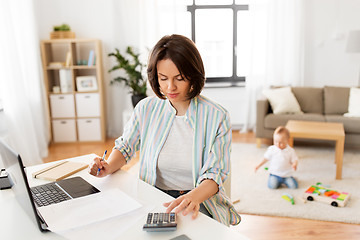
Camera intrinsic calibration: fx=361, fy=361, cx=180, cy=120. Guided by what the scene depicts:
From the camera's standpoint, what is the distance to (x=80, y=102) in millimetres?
4539

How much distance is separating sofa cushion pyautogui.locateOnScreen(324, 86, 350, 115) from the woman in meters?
3.53

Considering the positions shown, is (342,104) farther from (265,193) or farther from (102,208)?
(102,208)

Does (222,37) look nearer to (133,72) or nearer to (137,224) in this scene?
(133,72)

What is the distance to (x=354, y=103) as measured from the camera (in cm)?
433

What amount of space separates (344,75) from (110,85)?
3.25 m

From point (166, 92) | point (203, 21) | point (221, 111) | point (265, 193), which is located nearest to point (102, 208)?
point (166, 92)

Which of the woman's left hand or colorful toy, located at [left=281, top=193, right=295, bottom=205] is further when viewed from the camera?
colorful toy, located at [left=281, top=193, right=295, bottom=205]

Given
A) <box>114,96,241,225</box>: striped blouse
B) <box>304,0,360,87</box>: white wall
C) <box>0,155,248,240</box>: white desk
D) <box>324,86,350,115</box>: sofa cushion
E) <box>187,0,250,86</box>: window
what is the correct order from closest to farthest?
1. <box>0,155,248,240</box>: white desk
2. <box>114,96,241,225</box>: striped blouse
3. <box>324,86,350,115</box>: sofa cushion
4. <box>304,0,360,87</box>: white wall
5. <box>187,0,250,86</box>: window

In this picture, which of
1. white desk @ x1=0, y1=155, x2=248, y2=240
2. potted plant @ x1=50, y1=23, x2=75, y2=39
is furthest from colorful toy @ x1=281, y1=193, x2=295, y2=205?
potted plant @ x1=50, y1=23, x2=75, y2=39

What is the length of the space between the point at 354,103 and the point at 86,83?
10.8 ft

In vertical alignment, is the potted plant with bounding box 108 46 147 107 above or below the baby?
above

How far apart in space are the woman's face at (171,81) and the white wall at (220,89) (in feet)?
11.6

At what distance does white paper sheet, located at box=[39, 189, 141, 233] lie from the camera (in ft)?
3.69

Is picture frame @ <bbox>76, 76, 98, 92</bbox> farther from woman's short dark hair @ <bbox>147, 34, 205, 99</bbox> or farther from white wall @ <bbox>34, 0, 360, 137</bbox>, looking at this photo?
woman's short dark hair @ <bbox>147, 34, 205, 99</bbox>
